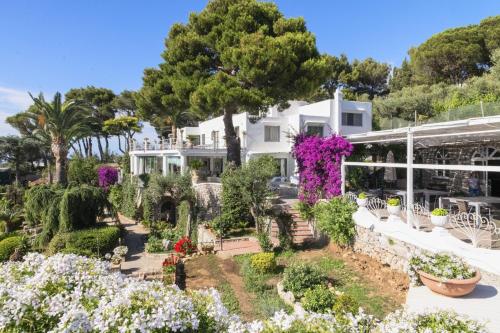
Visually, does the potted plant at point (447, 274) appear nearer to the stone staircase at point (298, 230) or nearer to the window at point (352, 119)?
the stone staircase at point (298, 230)

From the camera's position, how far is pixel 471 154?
1720cm

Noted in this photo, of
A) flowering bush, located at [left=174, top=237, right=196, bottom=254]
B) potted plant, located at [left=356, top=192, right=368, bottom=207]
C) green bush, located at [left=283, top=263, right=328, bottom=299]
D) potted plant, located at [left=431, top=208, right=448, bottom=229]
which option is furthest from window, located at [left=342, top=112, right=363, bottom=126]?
green bush, located at [left=283, top=263, right=328, bottom=299]

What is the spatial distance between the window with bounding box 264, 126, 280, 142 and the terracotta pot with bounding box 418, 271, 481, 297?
2213 cm

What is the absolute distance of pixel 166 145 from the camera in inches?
1115

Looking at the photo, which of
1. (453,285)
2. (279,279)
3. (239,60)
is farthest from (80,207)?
(453,285)

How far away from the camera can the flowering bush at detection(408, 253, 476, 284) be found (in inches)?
271

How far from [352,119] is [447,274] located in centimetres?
2345

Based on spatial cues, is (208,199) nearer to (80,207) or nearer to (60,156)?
(80,207)

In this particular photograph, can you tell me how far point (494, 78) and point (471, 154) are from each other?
642 inches

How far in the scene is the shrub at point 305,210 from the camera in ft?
53.8

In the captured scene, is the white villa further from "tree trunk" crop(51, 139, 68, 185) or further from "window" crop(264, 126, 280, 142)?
"tree trunk" crop(51, 139, 68, 185)

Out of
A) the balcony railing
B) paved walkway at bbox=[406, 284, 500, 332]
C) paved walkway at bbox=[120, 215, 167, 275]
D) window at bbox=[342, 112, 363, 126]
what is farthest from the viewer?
window at bbox=[342, 112, 363, 126]

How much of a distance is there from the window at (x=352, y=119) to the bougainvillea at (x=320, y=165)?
470 inches

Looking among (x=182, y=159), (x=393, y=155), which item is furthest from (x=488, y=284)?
(x=182, y=159)
